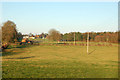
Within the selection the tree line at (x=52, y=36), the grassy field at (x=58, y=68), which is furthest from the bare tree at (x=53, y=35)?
the grassy field at (x=58, y=68)

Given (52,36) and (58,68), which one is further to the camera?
(52,36)

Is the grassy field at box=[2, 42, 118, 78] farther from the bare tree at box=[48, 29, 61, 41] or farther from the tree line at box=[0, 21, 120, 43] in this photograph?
the bare tree at box=[48, 29, 61, 41]

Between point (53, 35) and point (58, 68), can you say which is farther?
point (53, 35)

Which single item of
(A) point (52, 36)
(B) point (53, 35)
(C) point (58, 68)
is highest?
(B) point (53, 35)

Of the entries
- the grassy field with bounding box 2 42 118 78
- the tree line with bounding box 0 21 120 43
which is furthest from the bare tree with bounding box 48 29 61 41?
the grassy field with bounding box 2 42 118 78

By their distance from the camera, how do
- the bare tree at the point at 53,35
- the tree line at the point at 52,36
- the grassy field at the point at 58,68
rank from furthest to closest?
1. the bare tree at the point at 53,35
2. the tree line at the point at 52,36
3. the grassy field at the point at 58,68

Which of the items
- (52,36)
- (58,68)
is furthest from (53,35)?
(58,68)

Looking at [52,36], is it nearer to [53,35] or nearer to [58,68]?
[53,35]

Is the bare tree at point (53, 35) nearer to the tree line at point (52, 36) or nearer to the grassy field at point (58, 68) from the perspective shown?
the tree line at point (52, 36)

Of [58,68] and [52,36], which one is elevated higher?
[52,36]

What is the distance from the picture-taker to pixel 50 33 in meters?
99.8

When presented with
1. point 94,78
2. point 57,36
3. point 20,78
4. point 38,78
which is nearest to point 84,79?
point 94,78

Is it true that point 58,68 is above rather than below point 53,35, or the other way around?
below

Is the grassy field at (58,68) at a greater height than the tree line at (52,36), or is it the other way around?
the tree line at (52,36)
